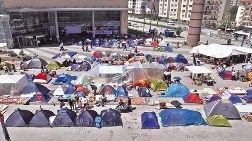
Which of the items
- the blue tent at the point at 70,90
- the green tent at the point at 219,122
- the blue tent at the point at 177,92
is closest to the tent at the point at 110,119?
the blue tent at the point at 70,90

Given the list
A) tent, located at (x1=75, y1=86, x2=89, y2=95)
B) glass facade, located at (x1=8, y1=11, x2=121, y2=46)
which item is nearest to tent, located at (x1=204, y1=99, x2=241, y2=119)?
tent, located at (x1=75, y1=86, x2=89, y2=95)

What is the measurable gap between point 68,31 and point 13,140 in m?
45.0

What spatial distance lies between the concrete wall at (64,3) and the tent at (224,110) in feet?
144

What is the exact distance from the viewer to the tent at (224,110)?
21062 millimetres

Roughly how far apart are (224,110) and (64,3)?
1781 inches

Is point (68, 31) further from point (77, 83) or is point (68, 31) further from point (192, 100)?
point (192, 100)

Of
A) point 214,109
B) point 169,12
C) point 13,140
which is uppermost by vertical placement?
point 169,12

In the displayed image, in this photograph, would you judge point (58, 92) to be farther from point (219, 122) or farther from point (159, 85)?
point (219, 122)

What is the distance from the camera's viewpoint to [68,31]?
60.0 m

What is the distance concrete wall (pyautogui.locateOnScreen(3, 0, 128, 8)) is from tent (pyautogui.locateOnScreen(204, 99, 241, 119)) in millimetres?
43808

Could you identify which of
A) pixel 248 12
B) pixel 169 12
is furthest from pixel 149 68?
pixel 169 12

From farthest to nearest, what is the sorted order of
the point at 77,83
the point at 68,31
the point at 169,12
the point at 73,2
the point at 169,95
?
the point at 169,12 < the point at 68,31 < the point at 73,2 < the point at 77,83 < the point at 169,95

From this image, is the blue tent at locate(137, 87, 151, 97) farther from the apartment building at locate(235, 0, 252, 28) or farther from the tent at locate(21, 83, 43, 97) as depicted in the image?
the apartment building at locate(235, 0, 252, 28)

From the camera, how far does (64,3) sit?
5519cm
